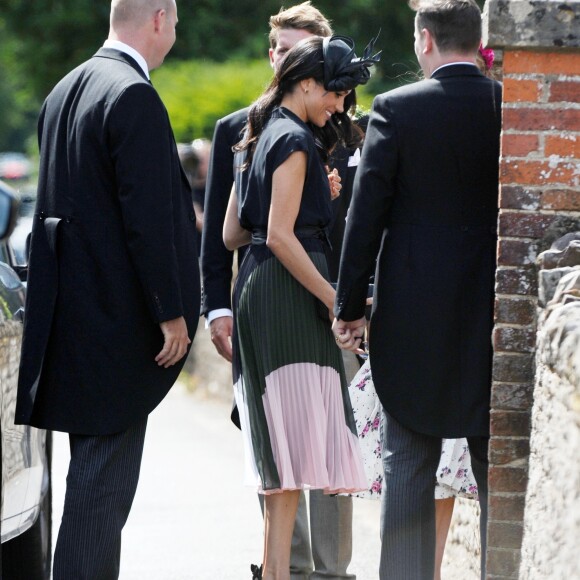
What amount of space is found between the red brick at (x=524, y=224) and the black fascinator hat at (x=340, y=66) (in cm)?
86

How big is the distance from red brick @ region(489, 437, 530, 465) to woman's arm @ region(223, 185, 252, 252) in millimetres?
1324

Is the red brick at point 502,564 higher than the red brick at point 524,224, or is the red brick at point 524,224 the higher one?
the red brick at point 524,224

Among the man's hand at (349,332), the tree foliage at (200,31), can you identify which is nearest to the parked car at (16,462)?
the man's hand at (349,332)

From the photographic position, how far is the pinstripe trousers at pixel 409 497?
4.12 metres

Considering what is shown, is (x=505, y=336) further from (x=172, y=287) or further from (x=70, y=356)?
(x=70, y=356)

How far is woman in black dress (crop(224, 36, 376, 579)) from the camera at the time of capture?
4465 millimetres

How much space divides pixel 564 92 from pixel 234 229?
1.43 m

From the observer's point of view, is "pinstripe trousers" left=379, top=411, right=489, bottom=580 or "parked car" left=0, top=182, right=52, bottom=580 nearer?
"pinstripe trousers" left=379, top=411, right=489, bottom=580

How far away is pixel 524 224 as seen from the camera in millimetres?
3957

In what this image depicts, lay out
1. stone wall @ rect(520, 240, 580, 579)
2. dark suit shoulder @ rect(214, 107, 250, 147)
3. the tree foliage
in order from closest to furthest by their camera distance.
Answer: stone wall @ rect(520, 240, 580, 579)
dark suit shoulder @ rect(214, 107, 250, 147)
the tree foliage

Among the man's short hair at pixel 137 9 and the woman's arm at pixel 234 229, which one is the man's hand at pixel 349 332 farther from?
the man's short hair at pixel 137 9

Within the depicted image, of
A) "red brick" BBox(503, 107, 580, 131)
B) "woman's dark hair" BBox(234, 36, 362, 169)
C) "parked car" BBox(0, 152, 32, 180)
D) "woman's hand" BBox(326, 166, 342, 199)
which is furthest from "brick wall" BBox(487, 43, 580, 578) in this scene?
"parked car" BBox(0, 152, 32, 180)

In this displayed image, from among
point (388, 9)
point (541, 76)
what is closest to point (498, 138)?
point (541, 76)

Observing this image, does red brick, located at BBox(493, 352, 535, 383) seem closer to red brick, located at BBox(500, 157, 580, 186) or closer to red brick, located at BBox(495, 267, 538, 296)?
red brick, located at BBox(495, 267, 538, 296)
